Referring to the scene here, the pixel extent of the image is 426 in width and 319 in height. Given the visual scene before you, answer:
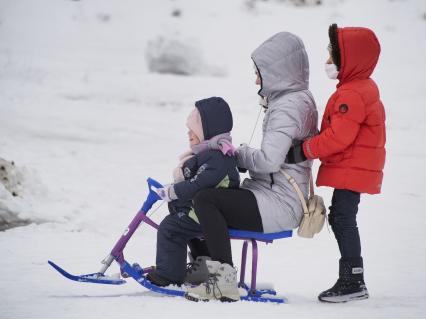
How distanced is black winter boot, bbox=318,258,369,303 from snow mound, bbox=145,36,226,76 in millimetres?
12544

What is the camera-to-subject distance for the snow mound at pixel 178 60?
16.2 m

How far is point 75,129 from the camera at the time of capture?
33.5 feet

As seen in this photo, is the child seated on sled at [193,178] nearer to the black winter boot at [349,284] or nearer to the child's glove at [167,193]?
the child's glove at [167,193]

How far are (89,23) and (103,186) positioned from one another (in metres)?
13.5

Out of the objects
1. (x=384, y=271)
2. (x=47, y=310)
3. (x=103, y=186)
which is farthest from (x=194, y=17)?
(x=47, y=310)

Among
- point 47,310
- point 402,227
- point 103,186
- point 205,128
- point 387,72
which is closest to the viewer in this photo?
point 47,310

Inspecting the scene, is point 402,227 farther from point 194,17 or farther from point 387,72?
point 194,17

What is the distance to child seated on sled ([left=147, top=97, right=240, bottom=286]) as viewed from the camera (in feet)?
11.6

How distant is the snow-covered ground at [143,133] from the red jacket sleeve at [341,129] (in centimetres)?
88

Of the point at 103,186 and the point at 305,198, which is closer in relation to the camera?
the point at 305,198

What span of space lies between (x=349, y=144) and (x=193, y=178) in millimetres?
878

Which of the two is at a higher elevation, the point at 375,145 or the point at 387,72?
the point at 387,72

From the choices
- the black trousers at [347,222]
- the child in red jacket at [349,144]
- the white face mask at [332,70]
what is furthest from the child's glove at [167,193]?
the white face mask at [332,70]

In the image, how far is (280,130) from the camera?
3566 millimetres
